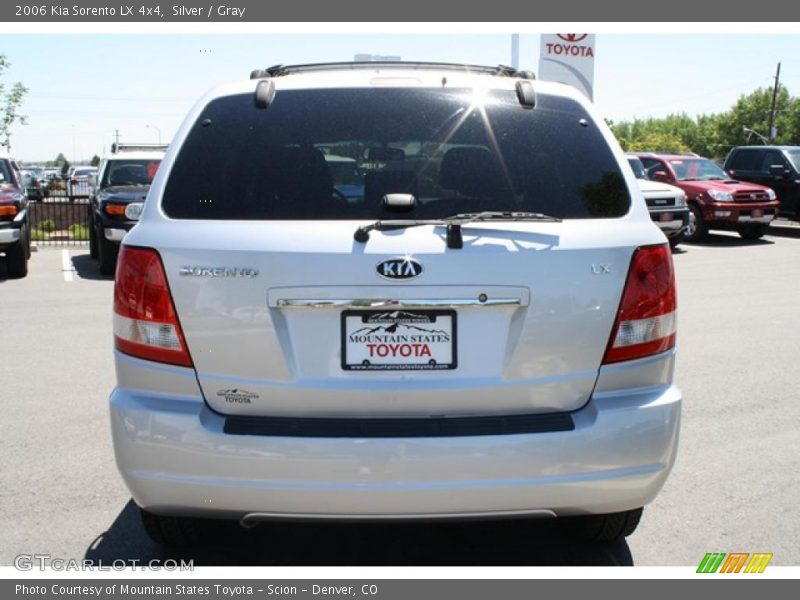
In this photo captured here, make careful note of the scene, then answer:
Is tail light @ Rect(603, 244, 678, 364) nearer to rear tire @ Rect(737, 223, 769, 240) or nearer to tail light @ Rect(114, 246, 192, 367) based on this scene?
tail light @ Rect(114, 246, 192, 367)

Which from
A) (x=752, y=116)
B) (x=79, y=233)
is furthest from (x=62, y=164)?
(x=79, y=233)

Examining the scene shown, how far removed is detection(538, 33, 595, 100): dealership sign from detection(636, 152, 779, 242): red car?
9.91 ft

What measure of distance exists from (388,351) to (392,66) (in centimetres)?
160

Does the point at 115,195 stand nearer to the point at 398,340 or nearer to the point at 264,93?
the point at 264,93

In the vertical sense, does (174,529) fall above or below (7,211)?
below

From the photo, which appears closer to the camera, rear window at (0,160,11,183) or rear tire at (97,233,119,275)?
rear tire at (97,233,119,275)

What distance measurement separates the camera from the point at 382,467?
3.08m

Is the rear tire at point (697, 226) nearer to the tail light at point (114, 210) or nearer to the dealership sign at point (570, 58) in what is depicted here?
the dealership sign at point (570, 58)

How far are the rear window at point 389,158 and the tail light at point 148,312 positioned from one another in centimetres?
22

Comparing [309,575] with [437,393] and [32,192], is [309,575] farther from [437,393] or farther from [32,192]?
[32,192]

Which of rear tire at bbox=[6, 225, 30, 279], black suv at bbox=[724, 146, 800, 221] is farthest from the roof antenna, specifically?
black suv at bbox=[724, 146, 800, 221]

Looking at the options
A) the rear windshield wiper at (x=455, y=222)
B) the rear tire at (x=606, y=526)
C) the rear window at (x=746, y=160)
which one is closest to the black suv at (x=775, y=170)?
the rear window at (x=746, y=160)

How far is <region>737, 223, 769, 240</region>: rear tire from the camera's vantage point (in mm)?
20125
